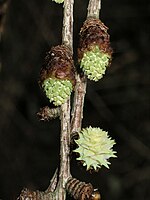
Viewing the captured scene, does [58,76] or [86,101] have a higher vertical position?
[86,101]

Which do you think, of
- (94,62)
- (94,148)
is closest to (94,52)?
(94,62)

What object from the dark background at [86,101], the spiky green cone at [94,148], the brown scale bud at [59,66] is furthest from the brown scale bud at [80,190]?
the dark background at [86,101]

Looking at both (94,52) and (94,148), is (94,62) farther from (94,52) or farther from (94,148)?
(94,148)

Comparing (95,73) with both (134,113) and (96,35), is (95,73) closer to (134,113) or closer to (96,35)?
(96,35)

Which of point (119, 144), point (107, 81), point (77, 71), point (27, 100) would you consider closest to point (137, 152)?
point (119, 144)

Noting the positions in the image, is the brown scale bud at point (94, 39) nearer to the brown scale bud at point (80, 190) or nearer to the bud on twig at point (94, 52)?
the bud on twig at point (94, 52)

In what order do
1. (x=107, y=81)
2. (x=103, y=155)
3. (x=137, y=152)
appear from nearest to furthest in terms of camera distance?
1. (x=103, y=155)
2. (x=137, y=152)
3. (x=107, y=81)
